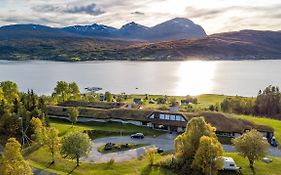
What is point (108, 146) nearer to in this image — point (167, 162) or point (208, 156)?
point (167, 162)

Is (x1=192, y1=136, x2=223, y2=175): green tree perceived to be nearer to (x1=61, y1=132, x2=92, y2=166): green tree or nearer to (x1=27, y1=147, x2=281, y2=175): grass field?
(x1=27, y1=147, x2=281, y2=175): grass field

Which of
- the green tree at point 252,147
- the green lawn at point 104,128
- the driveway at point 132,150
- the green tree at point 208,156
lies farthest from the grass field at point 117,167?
the green lawn at point 104,128

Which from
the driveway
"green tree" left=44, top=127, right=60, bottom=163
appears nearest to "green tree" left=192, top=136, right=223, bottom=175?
the driveway

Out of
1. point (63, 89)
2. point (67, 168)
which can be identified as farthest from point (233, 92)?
point (67, 168)

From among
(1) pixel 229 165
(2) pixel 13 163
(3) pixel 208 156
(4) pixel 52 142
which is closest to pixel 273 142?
(1) pixel 229 165

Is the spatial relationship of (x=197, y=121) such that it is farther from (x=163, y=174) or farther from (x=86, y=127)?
(x=86, y=127)

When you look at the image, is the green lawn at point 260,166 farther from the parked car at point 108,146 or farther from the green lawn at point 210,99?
the green lawn at point 210,99
